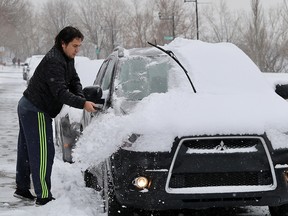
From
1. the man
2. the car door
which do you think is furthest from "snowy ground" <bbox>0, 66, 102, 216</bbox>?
the car door

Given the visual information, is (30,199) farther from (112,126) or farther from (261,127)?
(261,127)

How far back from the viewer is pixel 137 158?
14.1ft

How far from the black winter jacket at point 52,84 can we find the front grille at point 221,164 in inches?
53.1

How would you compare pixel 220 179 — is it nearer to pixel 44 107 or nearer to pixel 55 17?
pixel 44 107

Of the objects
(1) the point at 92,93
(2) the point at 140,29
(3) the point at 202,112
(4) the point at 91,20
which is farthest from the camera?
(4) the point at 91,20

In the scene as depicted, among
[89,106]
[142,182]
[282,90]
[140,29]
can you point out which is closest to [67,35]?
[89,106]

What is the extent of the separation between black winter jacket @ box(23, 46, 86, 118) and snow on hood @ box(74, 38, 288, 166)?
40 cm

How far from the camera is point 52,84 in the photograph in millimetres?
5426

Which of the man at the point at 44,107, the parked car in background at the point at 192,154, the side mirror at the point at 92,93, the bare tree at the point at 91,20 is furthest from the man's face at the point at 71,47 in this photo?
the bare tree at the point at 91,20

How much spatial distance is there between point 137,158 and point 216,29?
71.8 meters

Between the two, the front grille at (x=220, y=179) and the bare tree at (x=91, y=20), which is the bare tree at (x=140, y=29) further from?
the front grille at (x=220, y=179)

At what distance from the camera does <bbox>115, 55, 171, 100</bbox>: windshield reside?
5.55m

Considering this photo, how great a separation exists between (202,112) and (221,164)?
1.57 ft

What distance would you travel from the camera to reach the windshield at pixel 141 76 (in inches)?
219
